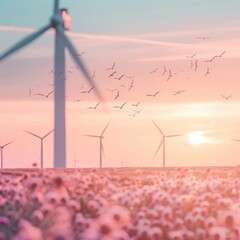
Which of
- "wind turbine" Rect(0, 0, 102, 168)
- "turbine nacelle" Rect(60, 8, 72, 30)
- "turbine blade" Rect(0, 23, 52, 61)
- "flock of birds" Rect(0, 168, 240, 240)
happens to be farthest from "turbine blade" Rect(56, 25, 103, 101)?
"flock of birds" Rect(0, 168, 240, 240)

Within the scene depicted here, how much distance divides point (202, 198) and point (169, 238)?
3.29 m

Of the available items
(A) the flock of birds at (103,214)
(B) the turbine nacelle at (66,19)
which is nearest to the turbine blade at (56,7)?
(B) the turbine nacelle at (66,19)

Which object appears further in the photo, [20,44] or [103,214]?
[20,44]

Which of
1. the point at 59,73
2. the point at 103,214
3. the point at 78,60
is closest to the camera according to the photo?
the point at 103,214

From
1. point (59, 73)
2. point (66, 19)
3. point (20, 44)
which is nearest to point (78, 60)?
point (59, 73)

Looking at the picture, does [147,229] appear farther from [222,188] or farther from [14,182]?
[222,188]

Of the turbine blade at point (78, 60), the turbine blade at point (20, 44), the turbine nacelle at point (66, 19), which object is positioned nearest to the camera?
the turbine blade at point (78, 60)

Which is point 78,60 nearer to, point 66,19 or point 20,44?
point 20,44

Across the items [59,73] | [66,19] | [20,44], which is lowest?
[59,73]

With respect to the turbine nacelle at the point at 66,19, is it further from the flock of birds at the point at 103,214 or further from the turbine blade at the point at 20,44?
the flock of birds at the point at 103,214

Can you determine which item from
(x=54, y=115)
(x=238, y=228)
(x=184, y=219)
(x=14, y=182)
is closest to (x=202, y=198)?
(x=184, y=219)

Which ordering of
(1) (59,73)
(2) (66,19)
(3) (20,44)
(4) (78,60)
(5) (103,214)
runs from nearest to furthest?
(5) (103,214), (4) (78,60), (1) (59,73), (3) (20,44), (2) (66,19)

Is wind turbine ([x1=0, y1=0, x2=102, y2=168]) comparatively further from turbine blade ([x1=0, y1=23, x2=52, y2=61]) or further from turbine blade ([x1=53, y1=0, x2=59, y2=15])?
turbine blade ([x1=53, y1=0, x2=59, y2=15])

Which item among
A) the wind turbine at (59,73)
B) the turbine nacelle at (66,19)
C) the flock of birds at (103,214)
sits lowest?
the flock of birds at (103,214)
